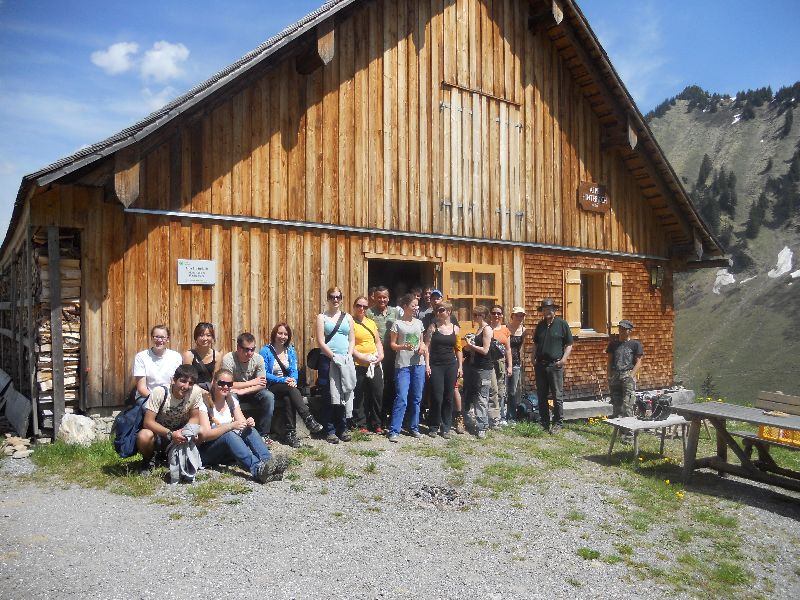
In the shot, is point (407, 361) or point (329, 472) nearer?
point (329, 472)

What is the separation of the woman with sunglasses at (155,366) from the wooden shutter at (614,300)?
8.46m

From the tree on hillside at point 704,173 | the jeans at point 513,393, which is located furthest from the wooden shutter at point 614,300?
the tree on hillside at point 704,173

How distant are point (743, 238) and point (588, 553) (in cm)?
6536

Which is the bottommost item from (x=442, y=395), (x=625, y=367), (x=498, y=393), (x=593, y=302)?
(x=498, y=393)

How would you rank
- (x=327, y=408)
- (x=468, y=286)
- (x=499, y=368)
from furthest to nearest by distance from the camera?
(x=468, y=286), (x=499, y=368), (x=327, y=408)

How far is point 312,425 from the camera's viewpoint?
7.57m

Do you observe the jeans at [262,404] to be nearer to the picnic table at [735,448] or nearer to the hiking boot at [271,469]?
the hiking boot at [271,469]

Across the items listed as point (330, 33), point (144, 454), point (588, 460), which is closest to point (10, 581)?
point (144, 454)

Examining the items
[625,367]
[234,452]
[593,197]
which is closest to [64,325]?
[234,452]

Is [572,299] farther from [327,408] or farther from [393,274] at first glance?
[327,408]

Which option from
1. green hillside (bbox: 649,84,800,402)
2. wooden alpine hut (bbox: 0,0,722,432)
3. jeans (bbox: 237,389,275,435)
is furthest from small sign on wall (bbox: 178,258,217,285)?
green hillside (bbox: 649,84,800,402)

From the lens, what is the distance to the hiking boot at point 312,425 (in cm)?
747

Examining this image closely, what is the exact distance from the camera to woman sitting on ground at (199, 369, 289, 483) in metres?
5.90

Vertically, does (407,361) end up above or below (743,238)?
below
